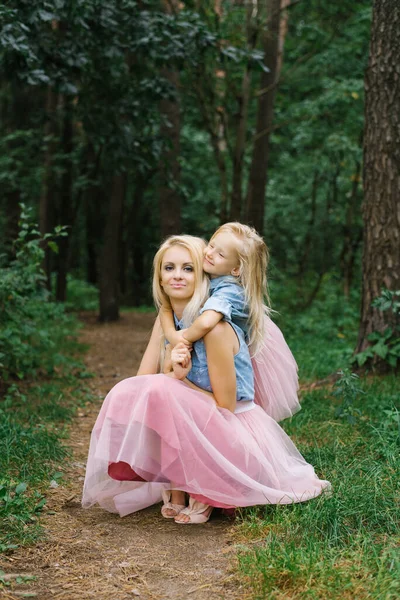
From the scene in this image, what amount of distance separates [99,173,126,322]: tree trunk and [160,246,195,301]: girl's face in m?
8.65

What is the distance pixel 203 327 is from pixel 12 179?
9.58m

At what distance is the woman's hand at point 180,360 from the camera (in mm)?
3232

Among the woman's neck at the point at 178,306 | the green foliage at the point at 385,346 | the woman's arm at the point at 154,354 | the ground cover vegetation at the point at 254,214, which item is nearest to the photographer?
the ground cover vegetation at the point at 254,214

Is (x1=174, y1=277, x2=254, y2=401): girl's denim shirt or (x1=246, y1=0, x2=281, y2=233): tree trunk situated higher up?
(x1=246, y1=0, x2=281, y2=233): tree trunk

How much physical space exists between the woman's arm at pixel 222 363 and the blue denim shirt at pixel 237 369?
0.21ft

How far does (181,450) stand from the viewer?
10.4 feet

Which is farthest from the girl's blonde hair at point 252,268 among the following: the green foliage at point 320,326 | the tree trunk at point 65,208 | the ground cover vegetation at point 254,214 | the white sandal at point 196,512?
the tree trunk at point 65,208

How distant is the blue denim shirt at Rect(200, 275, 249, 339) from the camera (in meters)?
3.31

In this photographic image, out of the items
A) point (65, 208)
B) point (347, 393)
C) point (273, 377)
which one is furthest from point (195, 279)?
point (65, 208)

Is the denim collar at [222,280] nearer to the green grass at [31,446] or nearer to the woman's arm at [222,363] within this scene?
the woman's arm at [222,363]

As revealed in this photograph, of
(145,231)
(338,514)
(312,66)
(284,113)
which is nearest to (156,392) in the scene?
(338,514)

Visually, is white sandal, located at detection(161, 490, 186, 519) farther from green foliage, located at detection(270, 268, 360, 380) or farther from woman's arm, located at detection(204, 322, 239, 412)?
green foliage, located at detection(270, 268, 360, 380)

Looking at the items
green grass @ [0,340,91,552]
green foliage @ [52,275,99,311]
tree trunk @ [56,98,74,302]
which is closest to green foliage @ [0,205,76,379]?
green grass @ [0,340,91,552]

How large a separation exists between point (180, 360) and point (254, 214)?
323 inches
